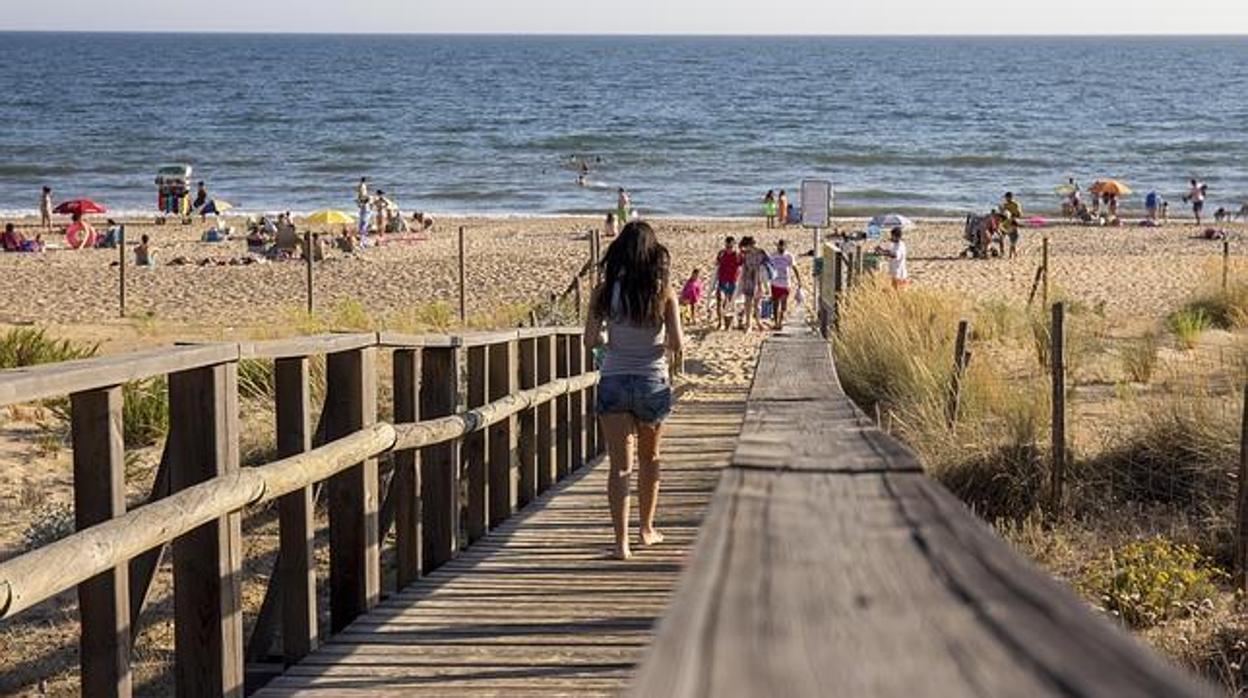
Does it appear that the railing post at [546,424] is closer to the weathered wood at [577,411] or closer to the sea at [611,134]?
the weathered wood at [577,411]

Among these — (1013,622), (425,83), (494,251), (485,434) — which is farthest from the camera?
(425,83)

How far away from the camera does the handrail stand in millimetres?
3754

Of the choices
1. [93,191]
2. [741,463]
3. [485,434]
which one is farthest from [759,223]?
[741,463]

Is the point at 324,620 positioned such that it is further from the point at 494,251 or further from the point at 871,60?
the point at 871,60

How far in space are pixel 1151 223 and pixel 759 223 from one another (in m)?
10.2

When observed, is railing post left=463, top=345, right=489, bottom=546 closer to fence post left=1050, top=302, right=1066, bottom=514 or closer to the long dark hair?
the long dark hair

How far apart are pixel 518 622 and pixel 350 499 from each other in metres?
0.83

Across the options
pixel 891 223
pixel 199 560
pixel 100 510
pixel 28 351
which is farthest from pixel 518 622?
pixel 891 223

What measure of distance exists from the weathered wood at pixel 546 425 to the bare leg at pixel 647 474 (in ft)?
9.85

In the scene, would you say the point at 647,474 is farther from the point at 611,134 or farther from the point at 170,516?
the point at 611,134

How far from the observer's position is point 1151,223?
141 ft

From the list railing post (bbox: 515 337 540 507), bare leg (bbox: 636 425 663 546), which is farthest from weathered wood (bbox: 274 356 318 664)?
railing post (bbox: 515 337 540 507)

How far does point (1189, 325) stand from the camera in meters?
18.9

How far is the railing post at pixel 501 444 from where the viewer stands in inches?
349
